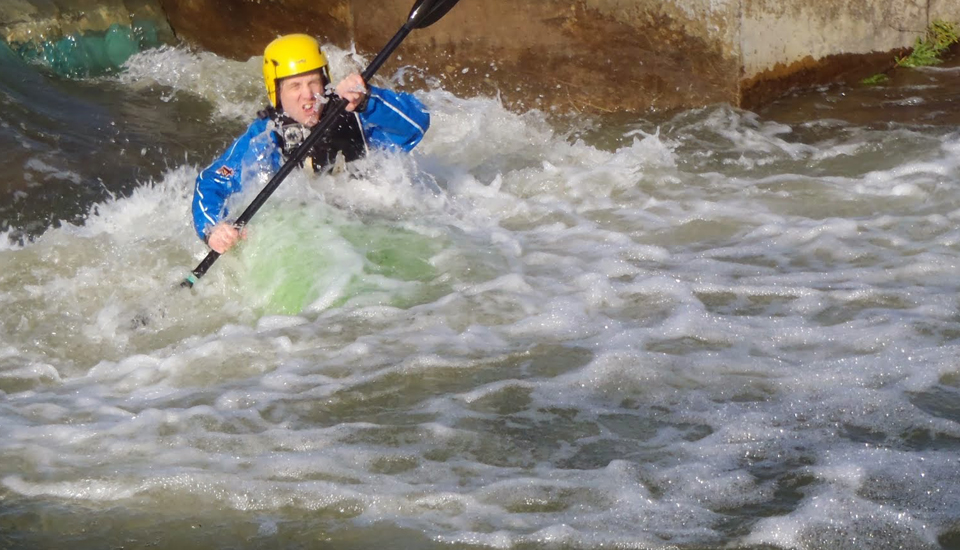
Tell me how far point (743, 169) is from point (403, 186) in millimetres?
1855

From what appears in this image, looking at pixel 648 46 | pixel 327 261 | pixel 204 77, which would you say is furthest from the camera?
pixel 204 77

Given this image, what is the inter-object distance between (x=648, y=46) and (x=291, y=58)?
8.30 ft

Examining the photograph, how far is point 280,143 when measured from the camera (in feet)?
19.1

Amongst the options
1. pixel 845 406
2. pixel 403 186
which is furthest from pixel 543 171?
pixel 845 406

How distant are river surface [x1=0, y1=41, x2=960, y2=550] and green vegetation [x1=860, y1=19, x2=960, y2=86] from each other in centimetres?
17

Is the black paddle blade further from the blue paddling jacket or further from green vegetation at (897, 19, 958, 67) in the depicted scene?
green vegetation at (897, 19, 958, 67)

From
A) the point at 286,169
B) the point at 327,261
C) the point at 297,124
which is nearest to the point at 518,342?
the point at 327,261

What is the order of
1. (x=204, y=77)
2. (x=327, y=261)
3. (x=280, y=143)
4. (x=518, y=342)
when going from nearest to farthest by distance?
1. (x=518, y=342)
2. (x=327, y=261)
3. (x=280, y=143)
4. (x=204, y=77)

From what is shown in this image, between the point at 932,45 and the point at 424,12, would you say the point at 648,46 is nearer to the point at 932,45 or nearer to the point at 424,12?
the point at 424,12

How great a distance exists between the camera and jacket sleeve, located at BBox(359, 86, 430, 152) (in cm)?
596

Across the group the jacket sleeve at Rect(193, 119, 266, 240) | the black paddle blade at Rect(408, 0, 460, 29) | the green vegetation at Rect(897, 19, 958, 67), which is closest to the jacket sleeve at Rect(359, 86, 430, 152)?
the black paddle blade at Rect(408, 0, 460, 29)

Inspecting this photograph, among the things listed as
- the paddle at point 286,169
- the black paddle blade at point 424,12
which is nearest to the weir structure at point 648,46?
the black paddle blade at point 424,12

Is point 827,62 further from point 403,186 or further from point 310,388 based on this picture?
point 310,388

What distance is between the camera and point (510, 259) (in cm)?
541
